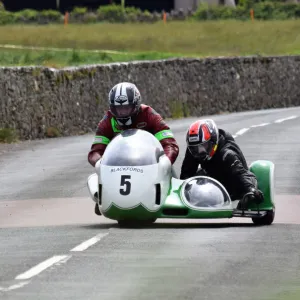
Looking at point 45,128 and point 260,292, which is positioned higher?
point 260,292

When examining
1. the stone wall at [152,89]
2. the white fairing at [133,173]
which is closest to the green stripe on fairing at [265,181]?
the white fairing at [133,173]

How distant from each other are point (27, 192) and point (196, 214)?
20.7ft

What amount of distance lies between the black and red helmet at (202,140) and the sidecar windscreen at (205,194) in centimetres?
49

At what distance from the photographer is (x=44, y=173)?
23.5 metres

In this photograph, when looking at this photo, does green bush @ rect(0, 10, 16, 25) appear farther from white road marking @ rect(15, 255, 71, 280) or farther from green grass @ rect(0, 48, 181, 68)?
white road marking @ rect(15, 255, 71, 280)

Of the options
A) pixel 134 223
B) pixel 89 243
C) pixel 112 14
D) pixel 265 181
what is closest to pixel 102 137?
pixel 134 223

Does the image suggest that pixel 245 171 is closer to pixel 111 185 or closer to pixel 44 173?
pixel 111 185

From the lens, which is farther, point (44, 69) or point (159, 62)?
point (159, 62)

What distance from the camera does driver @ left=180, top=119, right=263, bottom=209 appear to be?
14.9m

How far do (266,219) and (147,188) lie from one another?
5.50ft

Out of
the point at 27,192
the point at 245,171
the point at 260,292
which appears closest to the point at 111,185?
the point at 245,171

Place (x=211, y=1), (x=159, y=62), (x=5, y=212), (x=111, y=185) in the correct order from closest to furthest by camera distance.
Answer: (x=111, y=185) < (x=5, y=212) < (x=159, y=62) < (x=211, y=1)

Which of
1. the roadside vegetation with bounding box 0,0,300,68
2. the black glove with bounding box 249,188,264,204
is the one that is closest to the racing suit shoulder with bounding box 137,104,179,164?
the black glove with bounding box 249,188,264,204

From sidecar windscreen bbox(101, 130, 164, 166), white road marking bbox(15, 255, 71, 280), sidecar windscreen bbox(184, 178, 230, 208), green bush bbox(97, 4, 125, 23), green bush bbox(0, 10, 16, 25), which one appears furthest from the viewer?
green bush bbox(97, 4, 125, 23)
